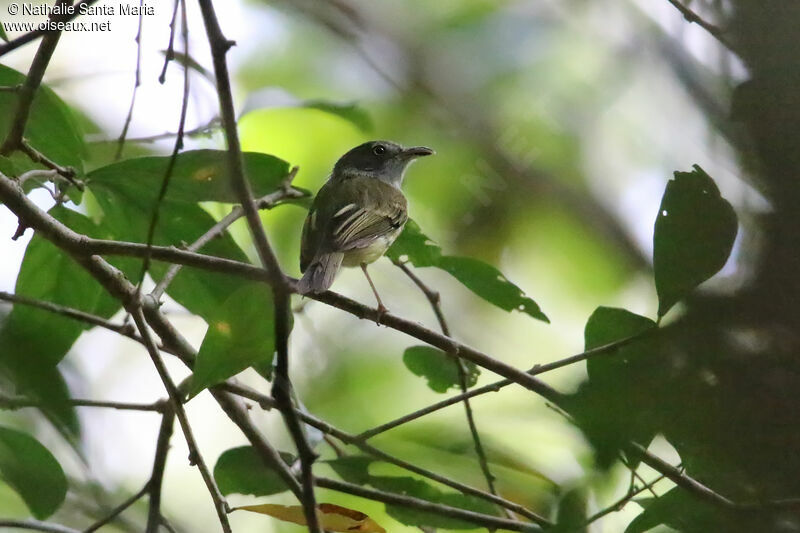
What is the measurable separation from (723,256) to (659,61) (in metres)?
1.19

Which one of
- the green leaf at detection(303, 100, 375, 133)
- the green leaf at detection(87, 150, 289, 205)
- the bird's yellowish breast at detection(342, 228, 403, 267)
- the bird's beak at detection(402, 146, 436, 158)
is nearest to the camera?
the green leaf at detection(87, 150, 289, 205)

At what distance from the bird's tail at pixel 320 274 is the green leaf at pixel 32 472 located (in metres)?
0.96

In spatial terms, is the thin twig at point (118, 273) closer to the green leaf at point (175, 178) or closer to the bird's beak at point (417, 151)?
the green leaf at point (175, 178)

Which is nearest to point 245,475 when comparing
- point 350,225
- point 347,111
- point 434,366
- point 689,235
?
point 434,366

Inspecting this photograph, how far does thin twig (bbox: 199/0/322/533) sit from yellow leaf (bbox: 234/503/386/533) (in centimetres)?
49

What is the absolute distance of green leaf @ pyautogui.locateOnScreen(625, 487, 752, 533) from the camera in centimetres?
126

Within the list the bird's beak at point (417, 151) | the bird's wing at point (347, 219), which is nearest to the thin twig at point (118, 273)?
the bird's wing at point (347, 219)

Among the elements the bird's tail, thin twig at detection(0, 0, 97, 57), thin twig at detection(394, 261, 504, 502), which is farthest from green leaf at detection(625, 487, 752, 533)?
thin twig at detection(0, 0, 97, 57)

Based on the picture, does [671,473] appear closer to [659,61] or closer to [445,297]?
[659,61]

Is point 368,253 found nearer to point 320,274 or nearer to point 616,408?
point 320,274

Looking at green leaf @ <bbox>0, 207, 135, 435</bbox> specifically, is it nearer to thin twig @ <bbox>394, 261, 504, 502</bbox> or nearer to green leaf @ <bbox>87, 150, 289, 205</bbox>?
green leaf @ <bbox>87, 150, 289, 205</bbox>

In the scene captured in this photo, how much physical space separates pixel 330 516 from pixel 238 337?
2.02ft

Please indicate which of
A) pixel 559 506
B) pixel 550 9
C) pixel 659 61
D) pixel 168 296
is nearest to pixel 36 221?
pixel 168 296

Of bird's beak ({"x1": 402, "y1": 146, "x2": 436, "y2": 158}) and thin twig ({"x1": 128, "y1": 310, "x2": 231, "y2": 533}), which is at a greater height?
bird's beak ({"x1": 402, "y1": 146, "x2": 436, "y2": 158})
